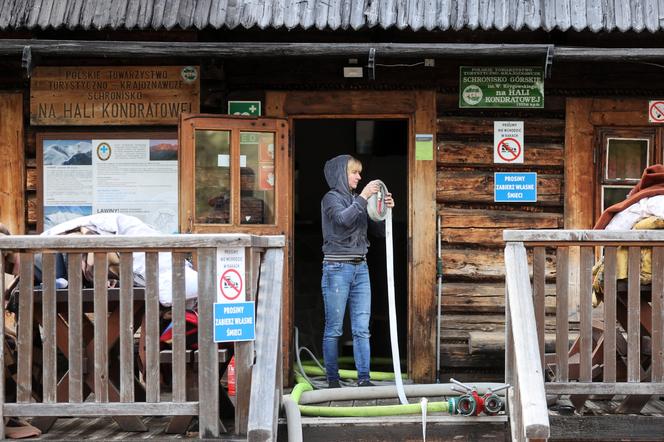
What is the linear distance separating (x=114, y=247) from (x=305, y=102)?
3.25 meters

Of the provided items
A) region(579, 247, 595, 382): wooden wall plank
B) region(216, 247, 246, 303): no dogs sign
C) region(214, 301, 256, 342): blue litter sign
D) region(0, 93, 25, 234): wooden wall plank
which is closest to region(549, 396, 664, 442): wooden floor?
region(579, 247, 595, 382): wooden wall plank

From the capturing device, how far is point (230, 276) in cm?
486

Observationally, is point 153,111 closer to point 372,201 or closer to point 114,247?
point 372,201

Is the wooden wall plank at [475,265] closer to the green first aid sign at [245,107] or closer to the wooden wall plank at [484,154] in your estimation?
the wooden wall plank at [484,154]

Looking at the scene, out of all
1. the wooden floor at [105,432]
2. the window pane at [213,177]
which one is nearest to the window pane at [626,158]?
the window pane at [213,177]

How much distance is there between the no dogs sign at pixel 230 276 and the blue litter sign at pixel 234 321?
0.13ft

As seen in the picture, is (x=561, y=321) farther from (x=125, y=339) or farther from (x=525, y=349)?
(x=125, y=339)

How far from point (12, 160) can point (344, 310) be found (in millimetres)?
3150

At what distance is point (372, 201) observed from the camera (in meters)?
7.02

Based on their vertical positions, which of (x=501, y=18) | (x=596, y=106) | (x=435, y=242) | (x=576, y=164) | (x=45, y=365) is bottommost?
(x=45, y=365)

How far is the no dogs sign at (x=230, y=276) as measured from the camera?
4832mm

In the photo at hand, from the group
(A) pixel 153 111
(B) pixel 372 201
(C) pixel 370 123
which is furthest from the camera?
(C) pixel 370 123

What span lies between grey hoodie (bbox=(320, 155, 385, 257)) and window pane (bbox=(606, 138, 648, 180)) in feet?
7.43

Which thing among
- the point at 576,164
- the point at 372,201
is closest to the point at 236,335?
the point at 372,201
